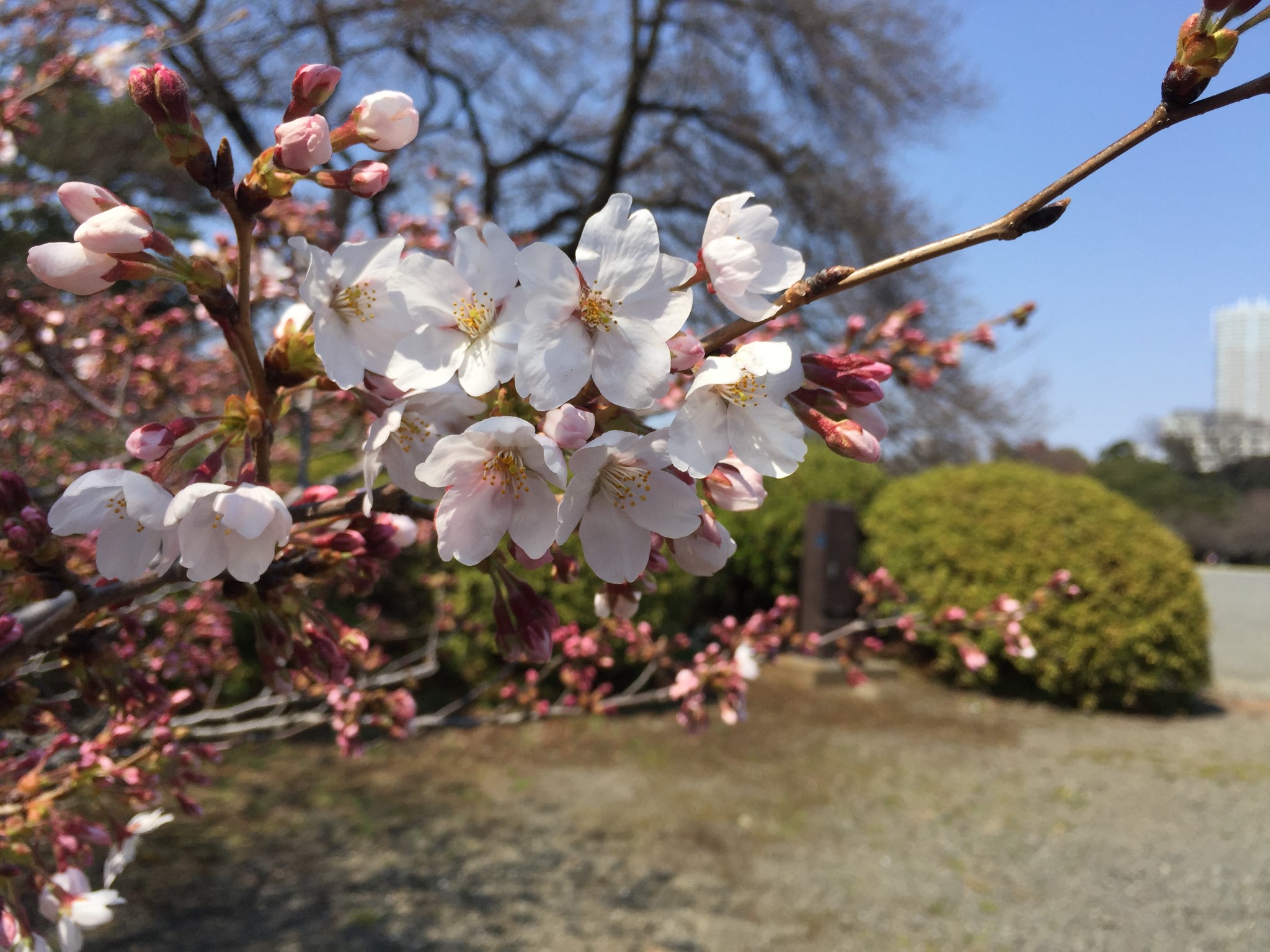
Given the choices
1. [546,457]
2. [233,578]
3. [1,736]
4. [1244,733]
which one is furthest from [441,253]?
[1244,733]

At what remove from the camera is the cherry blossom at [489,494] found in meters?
0.66

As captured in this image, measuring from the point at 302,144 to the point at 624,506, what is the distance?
0.43 metres

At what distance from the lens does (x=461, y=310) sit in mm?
698

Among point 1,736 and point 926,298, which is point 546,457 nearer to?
point 1,736

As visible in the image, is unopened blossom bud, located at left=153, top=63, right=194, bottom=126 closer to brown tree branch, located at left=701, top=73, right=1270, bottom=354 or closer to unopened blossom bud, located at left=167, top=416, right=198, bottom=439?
unopened blossom bud, located at left=167, top=416, right=198, bottom=439

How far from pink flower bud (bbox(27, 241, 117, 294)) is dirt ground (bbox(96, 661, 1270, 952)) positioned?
135 inches

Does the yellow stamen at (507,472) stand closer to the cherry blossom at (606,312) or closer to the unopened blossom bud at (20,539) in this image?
the cherry blossom at (606,312)

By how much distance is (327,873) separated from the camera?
3.99m

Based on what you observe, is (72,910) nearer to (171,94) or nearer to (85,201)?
(85,201)

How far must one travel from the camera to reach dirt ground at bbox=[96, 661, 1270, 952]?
11.7 ft

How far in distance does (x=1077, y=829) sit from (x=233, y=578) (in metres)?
5.27

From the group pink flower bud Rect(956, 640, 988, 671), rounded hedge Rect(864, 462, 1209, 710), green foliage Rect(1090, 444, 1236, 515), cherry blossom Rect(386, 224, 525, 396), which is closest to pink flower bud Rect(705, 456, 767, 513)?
cherry blossom Rect(386, 224, 525, 396)

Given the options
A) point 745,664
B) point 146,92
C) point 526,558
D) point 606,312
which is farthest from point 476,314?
point 745,664

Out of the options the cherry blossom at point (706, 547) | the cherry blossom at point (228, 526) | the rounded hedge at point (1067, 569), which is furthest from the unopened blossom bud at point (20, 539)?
the rounded hedge at point (1067, 569)
